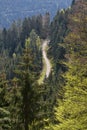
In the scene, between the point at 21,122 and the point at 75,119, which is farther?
the point at 21,122

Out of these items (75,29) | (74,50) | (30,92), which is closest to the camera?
(75,29)

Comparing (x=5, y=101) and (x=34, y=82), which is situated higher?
(x=34, y=82)

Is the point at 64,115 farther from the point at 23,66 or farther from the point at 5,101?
the point at 5,101

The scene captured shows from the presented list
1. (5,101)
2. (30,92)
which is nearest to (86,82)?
(30,92)

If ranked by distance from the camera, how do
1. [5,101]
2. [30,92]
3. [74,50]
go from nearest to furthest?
[74,50] → [30,92] → [5,101]

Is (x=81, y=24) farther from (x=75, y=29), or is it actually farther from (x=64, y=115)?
(x=64, y=115)

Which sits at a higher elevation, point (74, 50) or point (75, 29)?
point (75, 29)

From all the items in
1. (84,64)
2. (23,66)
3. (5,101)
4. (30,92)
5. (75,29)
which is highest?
(75,29)

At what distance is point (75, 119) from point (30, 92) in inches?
294

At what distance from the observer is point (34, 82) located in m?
24.8

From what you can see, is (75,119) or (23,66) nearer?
(75,119)

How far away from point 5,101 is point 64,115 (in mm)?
11514

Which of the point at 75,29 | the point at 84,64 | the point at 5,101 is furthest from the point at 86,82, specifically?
the point at 5,101

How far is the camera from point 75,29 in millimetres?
16953
